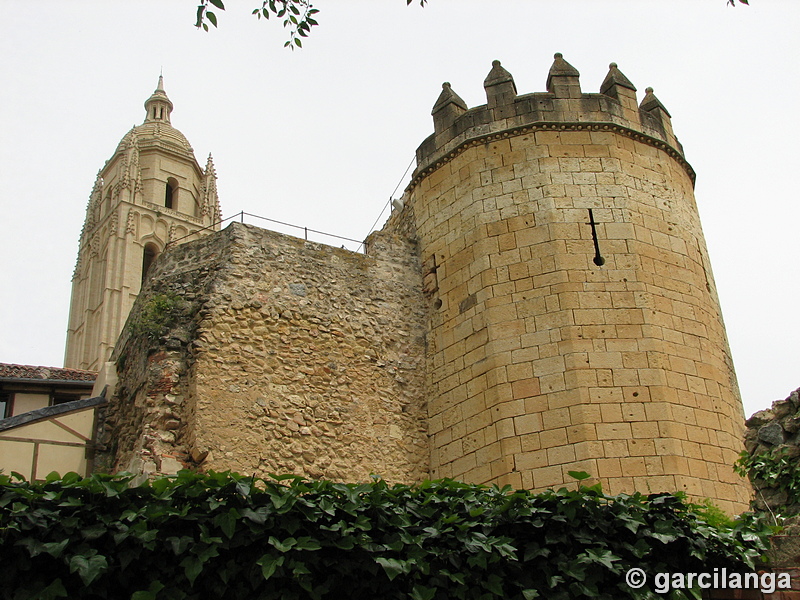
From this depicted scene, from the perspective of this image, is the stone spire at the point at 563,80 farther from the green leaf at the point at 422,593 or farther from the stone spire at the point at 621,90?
the green leaf at the point at 422,593

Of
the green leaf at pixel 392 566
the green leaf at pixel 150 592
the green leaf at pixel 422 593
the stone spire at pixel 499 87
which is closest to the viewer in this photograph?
the green leaf at pixel 150 592

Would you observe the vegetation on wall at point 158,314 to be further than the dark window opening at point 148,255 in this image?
No

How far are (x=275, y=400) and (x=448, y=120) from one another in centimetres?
557

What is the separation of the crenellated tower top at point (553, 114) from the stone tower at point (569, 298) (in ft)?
0.09

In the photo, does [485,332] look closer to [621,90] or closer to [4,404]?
[621,90]

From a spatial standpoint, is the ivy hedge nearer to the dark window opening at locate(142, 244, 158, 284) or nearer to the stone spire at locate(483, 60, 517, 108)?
the stone spire at locate(483, 60, 517, 108)

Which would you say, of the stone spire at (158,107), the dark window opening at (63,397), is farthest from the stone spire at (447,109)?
the stone spire at (158,107)

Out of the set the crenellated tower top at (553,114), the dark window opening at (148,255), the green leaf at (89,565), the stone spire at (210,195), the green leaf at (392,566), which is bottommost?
the green leaf at (392,566)

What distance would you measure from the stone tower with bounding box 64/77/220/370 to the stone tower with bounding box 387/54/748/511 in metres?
36.0

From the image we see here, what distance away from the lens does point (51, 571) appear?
5.84m

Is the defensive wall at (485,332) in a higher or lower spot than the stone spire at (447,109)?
lower

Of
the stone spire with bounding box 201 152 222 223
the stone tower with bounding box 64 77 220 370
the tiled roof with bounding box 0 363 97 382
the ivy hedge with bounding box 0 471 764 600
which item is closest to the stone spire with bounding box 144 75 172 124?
the stone tower with bounding box 64 77 220 370

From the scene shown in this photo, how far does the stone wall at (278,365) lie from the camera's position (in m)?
10.4

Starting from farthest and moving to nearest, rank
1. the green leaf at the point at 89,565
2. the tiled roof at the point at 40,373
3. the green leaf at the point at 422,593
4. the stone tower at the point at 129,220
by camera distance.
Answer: the stone tower at the point at 129,220
the tiled roof at the point at 40,373
the green leaf at the point at 422,593
the green leaf at the point at 89,565
